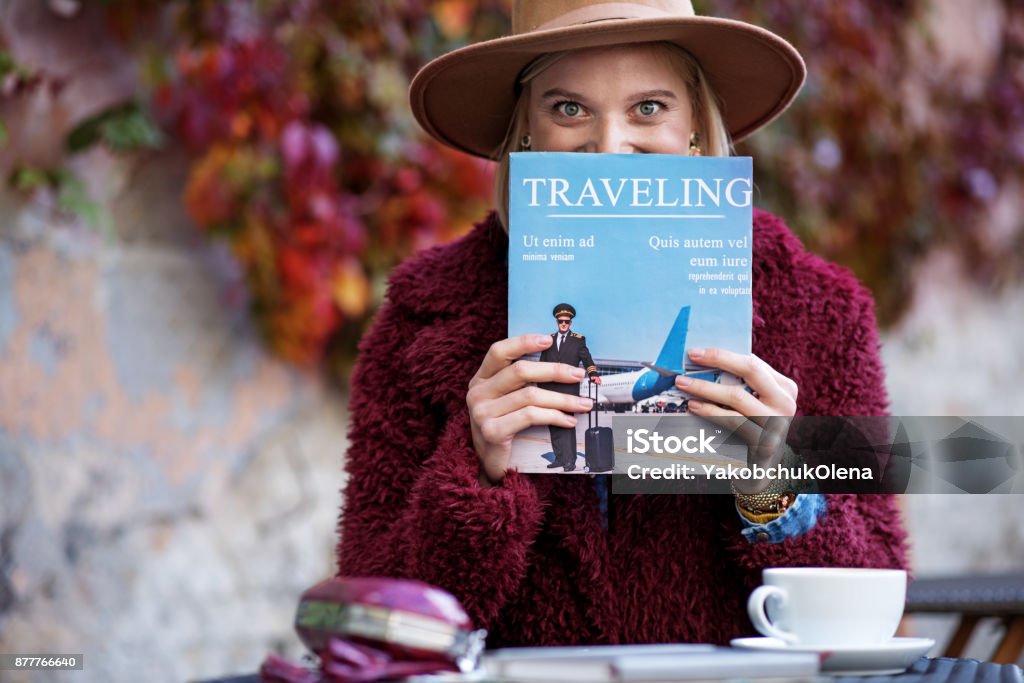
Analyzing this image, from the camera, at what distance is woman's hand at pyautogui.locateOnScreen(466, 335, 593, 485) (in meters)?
1.17

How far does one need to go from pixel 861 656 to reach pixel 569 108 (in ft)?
2.86

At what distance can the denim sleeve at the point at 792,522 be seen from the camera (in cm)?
132

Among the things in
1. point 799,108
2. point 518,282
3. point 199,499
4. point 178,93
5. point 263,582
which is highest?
point 799,108

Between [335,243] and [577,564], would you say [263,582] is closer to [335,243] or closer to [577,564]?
[335,243]

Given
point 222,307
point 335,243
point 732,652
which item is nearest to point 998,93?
point 335,243

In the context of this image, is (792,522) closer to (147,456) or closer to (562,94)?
(562,94)

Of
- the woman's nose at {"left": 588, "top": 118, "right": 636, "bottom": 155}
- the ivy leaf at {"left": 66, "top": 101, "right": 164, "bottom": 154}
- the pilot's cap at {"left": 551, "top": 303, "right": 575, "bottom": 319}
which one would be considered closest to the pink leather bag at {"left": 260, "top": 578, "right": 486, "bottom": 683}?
the pilot's cap at {"left": 551, "top": 303, "right": 575, "bottom": 319}

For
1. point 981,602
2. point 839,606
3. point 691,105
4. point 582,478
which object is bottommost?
point 981,602

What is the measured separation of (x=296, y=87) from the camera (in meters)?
2.49

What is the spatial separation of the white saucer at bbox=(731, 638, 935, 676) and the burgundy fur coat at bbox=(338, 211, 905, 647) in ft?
1.29

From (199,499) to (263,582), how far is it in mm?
276

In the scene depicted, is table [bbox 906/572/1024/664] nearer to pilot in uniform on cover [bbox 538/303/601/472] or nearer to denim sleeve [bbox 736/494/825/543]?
denim sleeve [bbox 736/494/825/543]

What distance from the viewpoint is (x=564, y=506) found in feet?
4.88

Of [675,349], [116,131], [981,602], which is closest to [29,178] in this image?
[116,131]
